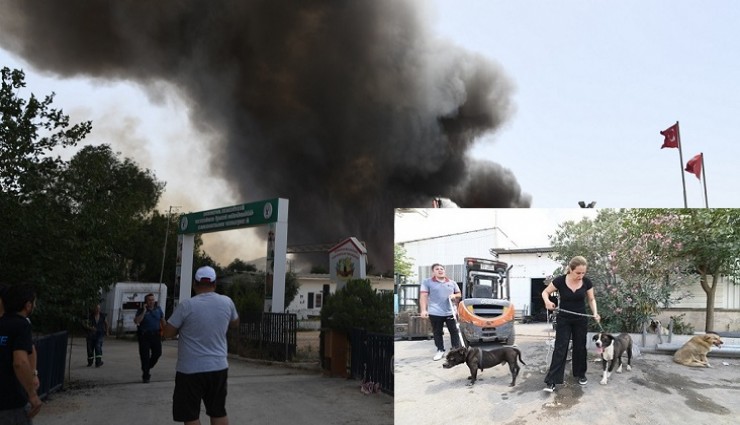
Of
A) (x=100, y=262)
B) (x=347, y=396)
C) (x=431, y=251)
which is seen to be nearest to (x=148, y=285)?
(x=100, y=262)

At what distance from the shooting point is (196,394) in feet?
12.0

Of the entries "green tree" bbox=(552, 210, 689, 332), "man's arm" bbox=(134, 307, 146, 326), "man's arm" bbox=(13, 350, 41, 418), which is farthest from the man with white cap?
"man's arm" bbox=(134, 307, 146, 326)

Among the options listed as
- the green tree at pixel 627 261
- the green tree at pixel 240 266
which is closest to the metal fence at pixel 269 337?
the green tree at pixel 627 261

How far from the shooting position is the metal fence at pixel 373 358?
7016 mm

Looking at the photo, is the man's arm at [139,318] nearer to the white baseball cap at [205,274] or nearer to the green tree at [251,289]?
the green tree at [251,289]

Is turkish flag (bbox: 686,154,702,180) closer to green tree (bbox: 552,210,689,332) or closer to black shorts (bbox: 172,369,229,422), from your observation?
green tree (bbox: 552,210,689,332)

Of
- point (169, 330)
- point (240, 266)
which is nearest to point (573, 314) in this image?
point (169, 330)

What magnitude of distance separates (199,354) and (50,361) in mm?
4084

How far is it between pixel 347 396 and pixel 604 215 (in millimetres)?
4081

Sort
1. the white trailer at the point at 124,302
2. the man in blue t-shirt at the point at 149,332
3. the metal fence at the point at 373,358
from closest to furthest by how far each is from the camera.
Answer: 1. the metal fence at the point at 373,358
2. the man in blue t-shirt at the point at 149,332
3. the white trailer at the point at 124,302

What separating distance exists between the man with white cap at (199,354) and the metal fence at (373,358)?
11.2 ft

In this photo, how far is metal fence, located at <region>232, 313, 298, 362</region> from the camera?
11.0m

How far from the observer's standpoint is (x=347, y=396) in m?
7.39

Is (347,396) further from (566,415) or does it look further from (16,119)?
(16,119)
